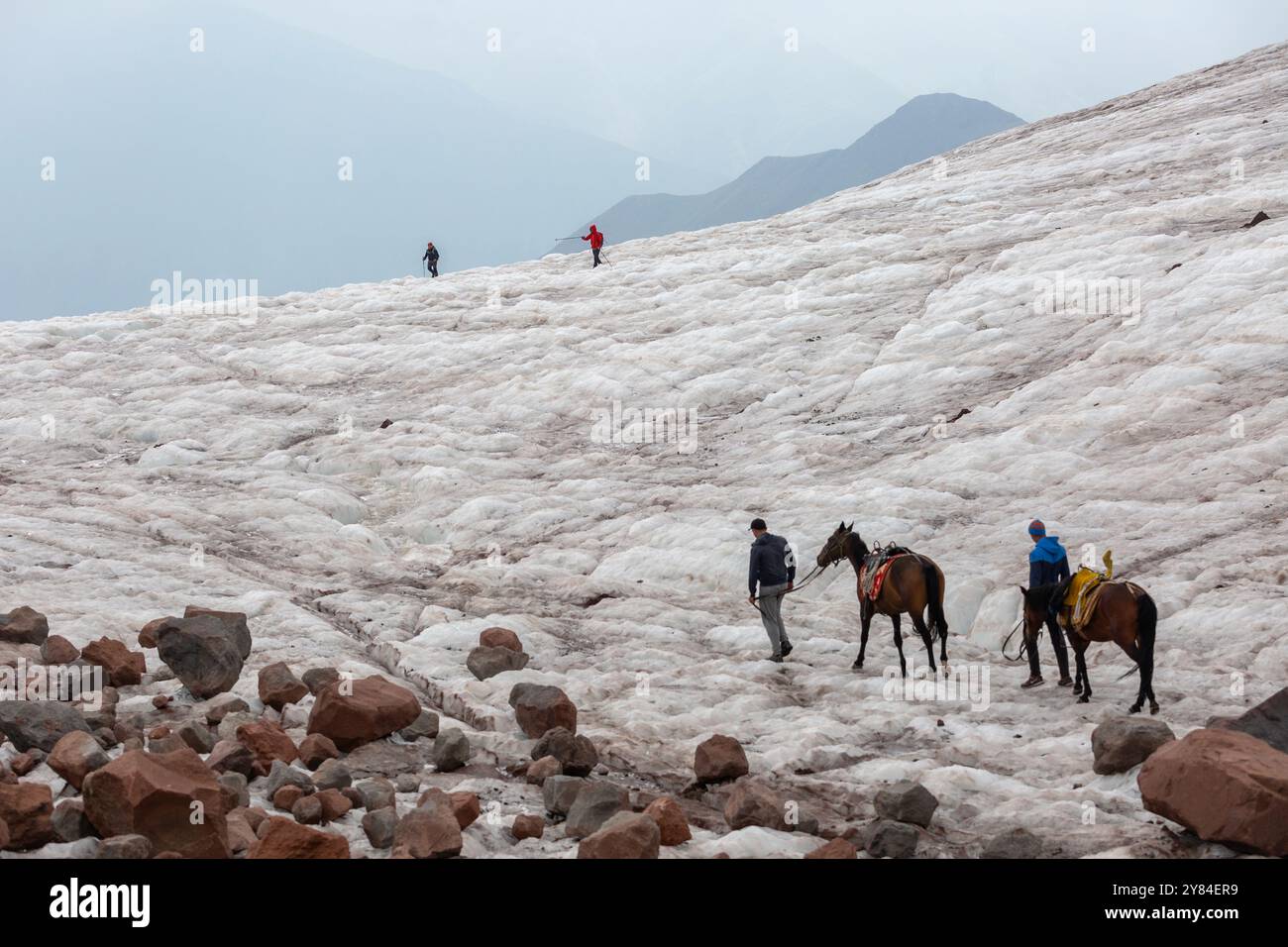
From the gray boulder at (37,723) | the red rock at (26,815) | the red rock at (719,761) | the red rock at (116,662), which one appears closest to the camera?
the red rock at (26,815)

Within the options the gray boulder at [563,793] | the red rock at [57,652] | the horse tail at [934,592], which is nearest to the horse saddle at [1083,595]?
the horse tail at [934,592]

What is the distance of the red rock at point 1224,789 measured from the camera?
9.00 metres

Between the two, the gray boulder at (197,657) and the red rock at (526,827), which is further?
the gray boulder at (197,657)

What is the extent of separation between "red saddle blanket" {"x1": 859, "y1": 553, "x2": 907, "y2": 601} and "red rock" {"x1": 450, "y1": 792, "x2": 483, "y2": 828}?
7997 millimetres

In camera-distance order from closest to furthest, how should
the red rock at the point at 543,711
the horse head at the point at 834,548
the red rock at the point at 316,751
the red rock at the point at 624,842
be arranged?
the red rock at the point at 624,842
the red rock at the point at 316,751
the red rock at the point at 543,711
the horse head at the point at 834,548

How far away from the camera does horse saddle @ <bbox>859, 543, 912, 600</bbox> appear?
16.3 meters

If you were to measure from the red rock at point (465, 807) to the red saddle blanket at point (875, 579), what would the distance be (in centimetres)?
800

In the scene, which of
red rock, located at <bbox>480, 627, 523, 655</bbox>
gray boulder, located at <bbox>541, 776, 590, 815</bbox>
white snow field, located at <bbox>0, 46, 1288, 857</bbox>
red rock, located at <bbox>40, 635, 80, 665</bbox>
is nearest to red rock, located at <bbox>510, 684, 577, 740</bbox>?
white snow field, located at <bbox>0, 46, 1288, 857</bbox>

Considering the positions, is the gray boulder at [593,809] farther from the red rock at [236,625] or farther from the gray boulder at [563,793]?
the red rock at [236,625]

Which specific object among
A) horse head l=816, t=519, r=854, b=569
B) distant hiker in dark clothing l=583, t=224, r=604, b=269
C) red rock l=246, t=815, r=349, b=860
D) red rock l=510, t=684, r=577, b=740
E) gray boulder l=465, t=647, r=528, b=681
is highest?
distant hiker in dark clothing l=583, t=224, r=604, b=269

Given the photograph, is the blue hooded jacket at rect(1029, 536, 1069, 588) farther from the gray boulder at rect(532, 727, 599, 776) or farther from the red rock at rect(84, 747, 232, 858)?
the red rock at rect(84, 747, 232, 858)

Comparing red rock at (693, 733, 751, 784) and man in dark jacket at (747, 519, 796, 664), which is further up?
man in dark jacket at (747, 519, 796, 664)

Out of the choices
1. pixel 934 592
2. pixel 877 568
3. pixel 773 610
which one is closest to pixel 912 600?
pixel 934 592

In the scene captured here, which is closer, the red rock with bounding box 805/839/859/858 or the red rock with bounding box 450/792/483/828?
the red rock with bounding box 805/839/859/858
